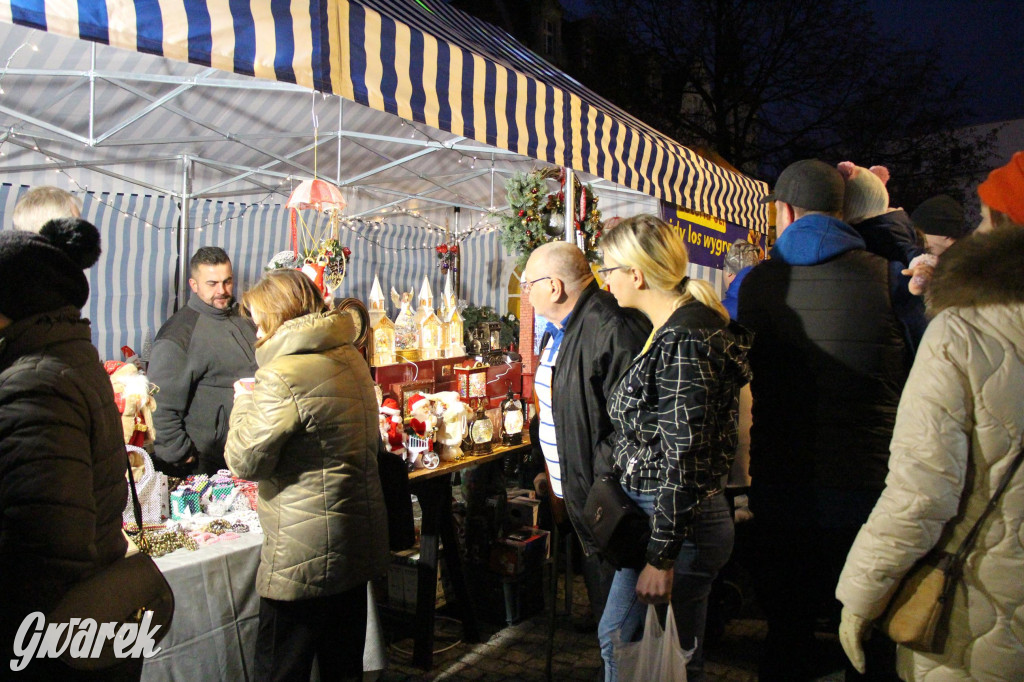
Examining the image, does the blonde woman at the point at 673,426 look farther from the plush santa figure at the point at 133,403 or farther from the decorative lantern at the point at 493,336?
the decorative lantern at the point at 493,336

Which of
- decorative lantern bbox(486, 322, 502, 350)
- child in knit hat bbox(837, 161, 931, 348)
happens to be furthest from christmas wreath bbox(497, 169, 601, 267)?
child in knit hat bbox(837, 161, 931, 348)

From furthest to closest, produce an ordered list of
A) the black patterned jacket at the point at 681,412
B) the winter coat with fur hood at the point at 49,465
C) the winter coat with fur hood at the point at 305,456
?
the winter coat with fur hood at the point at 305,456 → the black patterned jacket at the point at 681,412 → the winter coat with fur hood at the point at 49,465

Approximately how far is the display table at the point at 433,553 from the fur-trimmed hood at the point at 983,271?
2494 millimetres

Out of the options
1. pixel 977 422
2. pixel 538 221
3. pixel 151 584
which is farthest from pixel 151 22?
pixel 538 221

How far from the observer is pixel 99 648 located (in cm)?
148

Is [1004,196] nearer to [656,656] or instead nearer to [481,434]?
[656,656]

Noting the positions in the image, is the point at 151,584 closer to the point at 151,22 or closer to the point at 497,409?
the point at 151,22

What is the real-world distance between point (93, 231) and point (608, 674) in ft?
6.65

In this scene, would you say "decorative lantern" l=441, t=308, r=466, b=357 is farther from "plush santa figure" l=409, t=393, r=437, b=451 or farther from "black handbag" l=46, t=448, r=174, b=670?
"black handbag" l=46, t=448, r=174, b=670

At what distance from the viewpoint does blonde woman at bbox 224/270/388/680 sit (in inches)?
91.4

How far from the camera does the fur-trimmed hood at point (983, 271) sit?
138 centimetres

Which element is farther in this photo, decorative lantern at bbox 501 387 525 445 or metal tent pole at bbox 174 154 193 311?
metal tent pole at bbox 174 154 193 311

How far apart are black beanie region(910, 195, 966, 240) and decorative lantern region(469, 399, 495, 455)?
2381mm

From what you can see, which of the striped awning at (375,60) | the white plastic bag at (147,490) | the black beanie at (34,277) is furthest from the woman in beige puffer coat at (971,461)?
the white plastic bag at (147,490)
